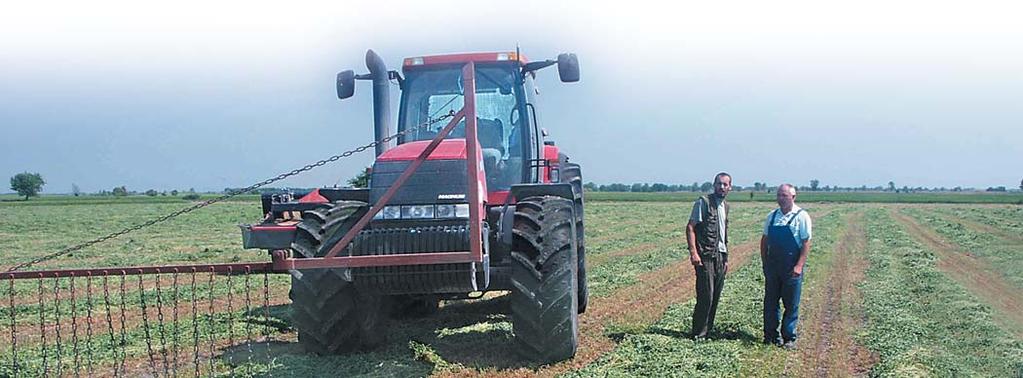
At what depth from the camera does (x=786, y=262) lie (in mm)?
8148

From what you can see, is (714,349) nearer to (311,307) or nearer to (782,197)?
(782,197)

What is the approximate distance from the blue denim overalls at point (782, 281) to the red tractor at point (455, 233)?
221cm

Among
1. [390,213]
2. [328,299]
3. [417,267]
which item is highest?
[390,213]

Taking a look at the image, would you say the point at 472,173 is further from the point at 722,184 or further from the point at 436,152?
the point at 722,184

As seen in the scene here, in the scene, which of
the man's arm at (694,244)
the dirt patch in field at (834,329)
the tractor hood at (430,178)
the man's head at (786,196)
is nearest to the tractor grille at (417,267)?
the tractor hood at (430,178)

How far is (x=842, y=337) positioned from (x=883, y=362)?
4.05ft

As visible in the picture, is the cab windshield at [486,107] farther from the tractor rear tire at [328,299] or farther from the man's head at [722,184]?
the man's head at [722,184]

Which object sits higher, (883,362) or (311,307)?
(311,307)

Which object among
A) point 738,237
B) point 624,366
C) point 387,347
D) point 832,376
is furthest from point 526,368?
point 738,237

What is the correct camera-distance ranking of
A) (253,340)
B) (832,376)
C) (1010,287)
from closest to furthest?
(832,376) < (253,340) < (1010,287)

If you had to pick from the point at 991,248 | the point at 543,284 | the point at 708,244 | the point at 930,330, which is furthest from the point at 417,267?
the point at 991,248

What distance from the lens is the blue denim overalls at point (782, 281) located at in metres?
8.05

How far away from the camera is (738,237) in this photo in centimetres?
2430

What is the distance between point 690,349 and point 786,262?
135 cm
